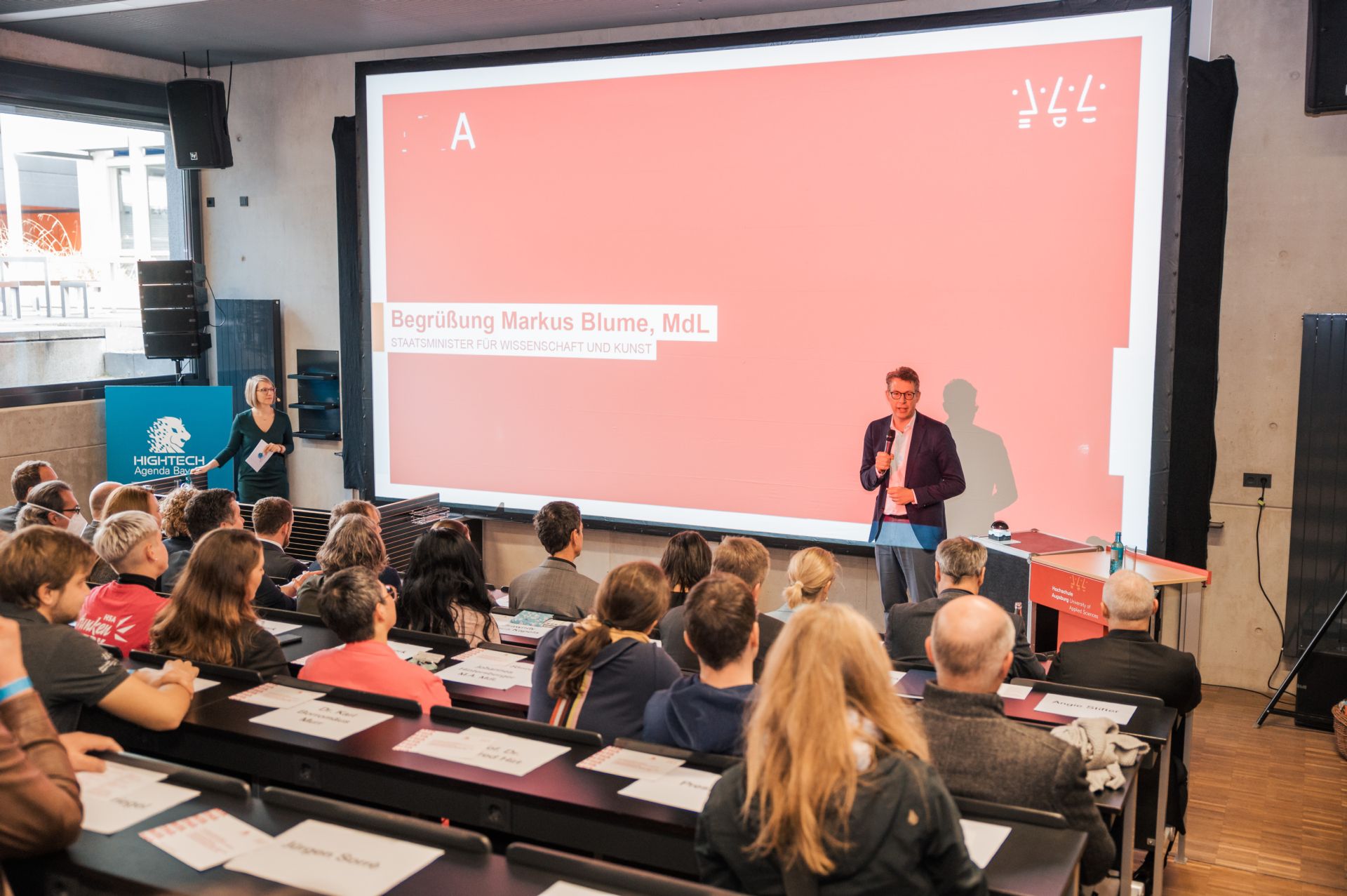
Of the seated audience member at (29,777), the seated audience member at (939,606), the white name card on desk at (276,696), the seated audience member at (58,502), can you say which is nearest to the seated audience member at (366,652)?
the white name card on desk at (276,696)

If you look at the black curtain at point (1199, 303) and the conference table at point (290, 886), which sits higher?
the black curtain at point (1199, 303)

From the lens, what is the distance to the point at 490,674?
3357mm

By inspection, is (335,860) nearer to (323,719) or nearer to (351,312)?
(323,719)

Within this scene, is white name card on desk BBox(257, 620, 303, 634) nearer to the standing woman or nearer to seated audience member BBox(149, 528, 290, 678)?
seated audience member BBox(149, 528, 290, 678)

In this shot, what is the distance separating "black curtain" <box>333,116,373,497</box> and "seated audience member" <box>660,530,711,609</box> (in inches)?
160

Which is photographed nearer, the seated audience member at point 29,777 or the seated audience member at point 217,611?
the seated audience member at point 29,777

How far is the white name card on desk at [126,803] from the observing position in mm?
2010

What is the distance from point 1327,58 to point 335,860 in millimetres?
5051

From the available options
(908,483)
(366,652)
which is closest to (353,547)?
(366,652)

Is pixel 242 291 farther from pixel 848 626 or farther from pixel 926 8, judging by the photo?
pixel 848 626

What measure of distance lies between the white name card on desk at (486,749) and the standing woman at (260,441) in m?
4.90

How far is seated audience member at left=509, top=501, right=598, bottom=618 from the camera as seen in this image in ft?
13.9

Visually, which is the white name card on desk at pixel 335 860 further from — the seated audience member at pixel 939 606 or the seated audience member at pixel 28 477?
the seated audience member at pixel 28 477

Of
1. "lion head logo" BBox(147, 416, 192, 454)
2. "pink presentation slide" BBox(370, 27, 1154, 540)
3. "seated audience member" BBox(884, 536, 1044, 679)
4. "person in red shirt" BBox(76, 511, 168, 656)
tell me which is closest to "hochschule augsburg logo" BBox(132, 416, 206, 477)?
"lion head logo" BBox(147, 416, 192, 454)
